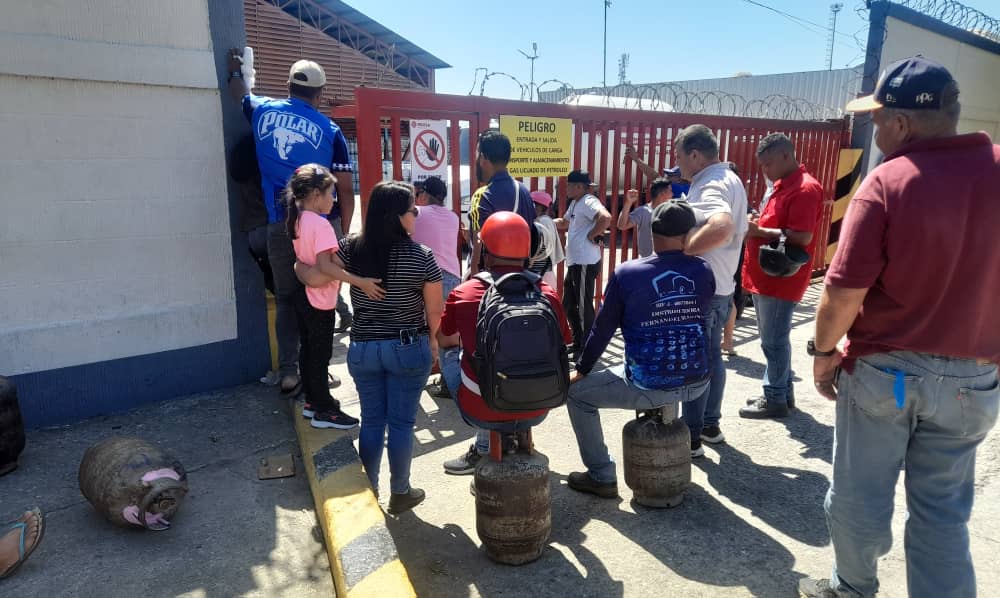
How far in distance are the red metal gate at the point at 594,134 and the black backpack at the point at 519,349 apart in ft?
6.69

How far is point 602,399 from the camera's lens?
3104 millimetres

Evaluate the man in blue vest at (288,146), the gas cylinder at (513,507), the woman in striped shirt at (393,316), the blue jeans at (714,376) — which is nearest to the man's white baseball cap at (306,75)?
the man in blue vest at (288,146)

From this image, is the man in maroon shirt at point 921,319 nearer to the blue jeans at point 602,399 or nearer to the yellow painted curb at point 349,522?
the blue jeans at point 602,399

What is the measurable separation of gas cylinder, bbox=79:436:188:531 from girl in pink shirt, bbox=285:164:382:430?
0.95 metres

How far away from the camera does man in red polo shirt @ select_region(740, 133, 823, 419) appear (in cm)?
398

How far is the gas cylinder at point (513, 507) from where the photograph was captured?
107 inches

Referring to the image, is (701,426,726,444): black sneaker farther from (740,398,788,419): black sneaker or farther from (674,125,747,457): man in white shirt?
(740,398,788,419): black sneaker

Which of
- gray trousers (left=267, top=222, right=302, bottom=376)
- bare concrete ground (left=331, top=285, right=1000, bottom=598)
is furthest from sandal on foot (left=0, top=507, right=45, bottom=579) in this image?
gray trousers (left=267, top=222, right=302, bottom=376)

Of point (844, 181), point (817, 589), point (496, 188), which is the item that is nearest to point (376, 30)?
point (844, 181)

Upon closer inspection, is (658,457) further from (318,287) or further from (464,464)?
(318,287)

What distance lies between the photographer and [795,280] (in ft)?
13.4

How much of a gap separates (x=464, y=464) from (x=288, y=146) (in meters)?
2.20

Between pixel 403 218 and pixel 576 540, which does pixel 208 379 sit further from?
pixel 576 540

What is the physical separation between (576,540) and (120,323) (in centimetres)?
302
